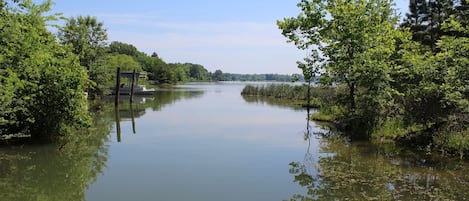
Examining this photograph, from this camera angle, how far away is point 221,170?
9.73 meters

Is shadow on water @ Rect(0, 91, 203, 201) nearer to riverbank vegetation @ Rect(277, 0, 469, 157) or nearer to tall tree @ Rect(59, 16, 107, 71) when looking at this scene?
riverbank vegetation @ Rect(277, 0, 469, 157)

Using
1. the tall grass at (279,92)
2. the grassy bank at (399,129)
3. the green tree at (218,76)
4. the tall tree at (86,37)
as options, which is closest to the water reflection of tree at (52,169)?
the grassy bank at (399,129)

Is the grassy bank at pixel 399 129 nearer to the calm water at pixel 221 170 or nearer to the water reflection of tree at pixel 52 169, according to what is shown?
the calm water at pixel 221 170

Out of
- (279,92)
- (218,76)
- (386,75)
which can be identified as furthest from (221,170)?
(218,76)

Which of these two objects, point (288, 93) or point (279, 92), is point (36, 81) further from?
point (279, 92)

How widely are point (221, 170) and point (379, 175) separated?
3.51 meters

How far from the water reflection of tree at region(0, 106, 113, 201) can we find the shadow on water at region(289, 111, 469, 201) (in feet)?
14.2

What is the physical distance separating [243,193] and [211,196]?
62 cm

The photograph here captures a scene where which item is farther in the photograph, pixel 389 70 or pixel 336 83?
pixel 336 83

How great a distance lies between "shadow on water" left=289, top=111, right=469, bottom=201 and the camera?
25.3 ft

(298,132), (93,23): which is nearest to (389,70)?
(298,132)

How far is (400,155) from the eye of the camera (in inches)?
456

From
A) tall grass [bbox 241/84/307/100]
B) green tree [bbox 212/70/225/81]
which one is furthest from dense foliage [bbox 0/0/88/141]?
green tree [bbox 212/70/225/81]

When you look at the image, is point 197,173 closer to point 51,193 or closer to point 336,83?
point 51,193
